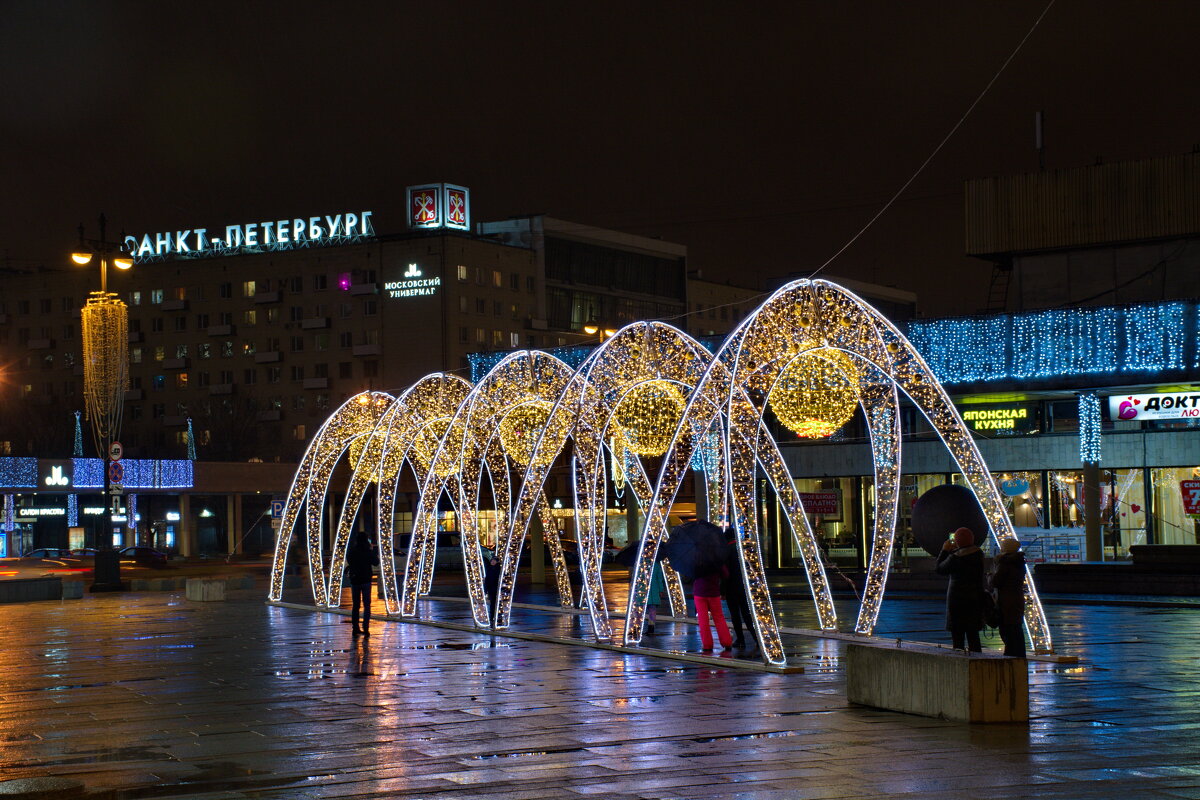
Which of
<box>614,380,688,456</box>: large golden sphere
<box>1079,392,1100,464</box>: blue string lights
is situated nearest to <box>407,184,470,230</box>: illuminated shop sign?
<box>1079,392,1100,464</box>: blue string lights

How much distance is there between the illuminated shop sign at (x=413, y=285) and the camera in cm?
9975

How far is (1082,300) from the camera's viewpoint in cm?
4531

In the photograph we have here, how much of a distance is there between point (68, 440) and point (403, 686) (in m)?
86.1

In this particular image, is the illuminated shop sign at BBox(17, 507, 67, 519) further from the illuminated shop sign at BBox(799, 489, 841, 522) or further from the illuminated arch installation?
the illuminated shop sign at BBox(799, 489, 841, 522)

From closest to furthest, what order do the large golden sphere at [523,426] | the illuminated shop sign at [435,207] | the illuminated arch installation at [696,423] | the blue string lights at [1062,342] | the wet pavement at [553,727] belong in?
1. the wet pavement at [553,727]
2. the illuminated arch installation at [696,423]
3. the large golden sphere at [523,426]
4. the blue string lights at [1062,342]
5. the illuminated shop sign at [435,207]

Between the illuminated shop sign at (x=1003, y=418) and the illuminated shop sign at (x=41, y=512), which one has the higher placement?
the illuminated shop sign at (x=1003, y=418)

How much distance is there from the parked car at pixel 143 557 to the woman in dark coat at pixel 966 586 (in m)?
51.0

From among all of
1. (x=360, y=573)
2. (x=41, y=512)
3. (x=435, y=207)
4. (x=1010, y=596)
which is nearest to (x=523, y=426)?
(x=360, y=573)

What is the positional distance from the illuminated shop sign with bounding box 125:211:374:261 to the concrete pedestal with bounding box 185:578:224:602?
68221 mm

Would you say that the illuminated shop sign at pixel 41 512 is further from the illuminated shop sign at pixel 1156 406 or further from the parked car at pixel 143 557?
the illuminated shop sign at pixel 1156 406

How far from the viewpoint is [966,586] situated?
15977 mm

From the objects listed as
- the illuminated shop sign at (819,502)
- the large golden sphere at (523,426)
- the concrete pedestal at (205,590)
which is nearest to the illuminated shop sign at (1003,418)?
the illuminated shop sign at (819,502)

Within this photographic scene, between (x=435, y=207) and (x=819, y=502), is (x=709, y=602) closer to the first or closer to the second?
(x=819, y=502)

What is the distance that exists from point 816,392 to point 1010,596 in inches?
164
